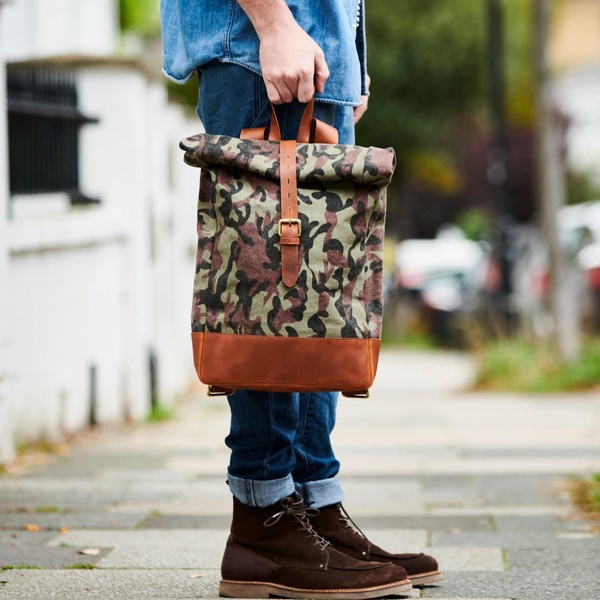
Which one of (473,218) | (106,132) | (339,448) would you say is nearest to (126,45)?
(473,218)

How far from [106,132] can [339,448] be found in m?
2.33

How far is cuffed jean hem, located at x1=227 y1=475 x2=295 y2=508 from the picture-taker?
9.02ft

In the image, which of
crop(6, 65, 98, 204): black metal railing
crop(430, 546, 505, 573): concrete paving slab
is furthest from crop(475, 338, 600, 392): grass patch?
crop(430, 546, 505, 573): concrete paving slab

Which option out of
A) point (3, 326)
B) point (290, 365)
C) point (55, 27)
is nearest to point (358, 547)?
point (290, 365)

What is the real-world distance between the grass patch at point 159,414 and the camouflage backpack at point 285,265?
4.62 m

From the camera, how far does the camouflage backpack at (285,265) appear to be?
8.39 feet

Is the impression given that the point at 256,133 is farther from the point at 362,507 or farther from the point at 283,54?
the point at 362,507

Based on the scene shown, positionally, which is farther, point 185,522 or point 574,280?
point 574,280

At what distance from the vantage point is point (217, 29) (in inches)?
107

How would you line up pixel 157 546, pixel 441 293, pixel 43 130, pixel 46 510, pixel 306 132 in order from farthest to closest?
pixel 441 293
pixel 43 130
pixel 46 510
pixel 157 546
pixel 306 132

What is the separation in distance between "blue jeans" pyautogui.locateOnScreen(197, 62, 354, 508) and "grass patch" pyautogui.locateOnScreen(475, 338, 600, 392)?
22.6 feet

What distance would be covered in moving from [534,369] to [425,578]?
7.40m

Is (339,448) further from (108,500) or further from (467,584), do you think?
(467,584)

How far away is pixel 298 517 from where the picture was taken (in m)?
2.79
